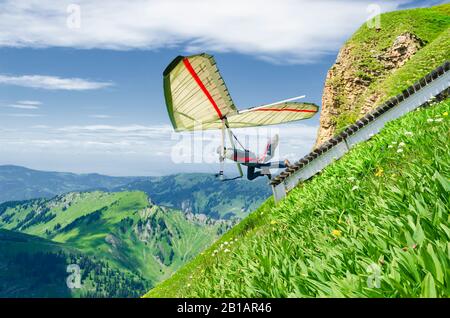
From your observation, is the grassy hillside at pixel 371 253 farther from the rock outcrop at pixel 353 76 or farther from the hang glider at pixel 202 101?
the rock outcrop at pixel 353 76

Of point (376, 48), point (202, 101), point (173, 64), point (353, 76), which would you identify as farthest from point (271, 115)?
point (376, 48)

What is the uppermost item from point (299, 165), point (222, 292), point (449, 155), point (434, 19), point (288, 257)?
point (434, 19)

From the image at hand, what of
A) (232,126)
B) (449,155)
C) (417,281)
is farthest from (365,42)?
(417,281)

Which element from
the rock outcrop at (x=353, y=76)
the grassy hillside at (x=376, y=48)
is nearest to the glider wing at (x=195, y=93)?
the grassy hillside at (x=376, y=48)

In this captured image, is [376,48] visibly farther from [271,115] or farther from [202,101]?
[202,101]

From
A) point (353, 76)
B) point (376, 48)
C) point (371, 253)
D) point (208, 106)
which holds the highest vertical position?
point (376, 48)

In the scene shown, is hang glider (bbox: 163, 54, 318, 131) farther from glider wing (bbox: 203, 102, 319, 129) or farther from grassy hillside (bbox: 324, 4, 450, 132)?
grassy hillside (bbox: 324, 4, 450, 132)
